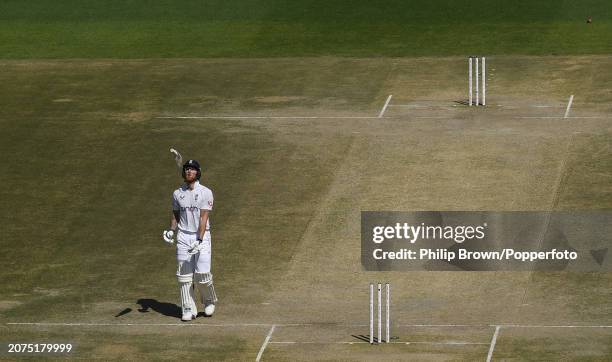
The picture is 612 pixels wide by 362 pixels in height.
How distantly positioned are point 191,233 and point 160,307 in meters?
1.99

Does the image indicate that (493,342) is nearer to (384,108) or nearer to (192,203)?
(192,203)

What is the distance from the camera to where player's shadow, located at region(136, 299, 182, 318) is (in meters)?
27.5

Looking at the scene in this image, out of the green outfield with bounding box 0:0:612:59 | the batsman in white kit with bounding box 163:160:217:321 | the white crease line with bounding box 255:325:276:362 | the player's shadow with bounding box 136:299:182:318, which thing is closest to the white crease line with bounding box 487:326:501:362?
the white crease line with bounding box 255:325:276:362

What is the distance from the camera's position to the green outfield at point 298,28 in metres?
47.2

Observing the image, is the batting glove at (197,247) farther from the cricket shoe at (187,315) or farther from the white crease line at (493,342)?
the white crease line at (493,342)

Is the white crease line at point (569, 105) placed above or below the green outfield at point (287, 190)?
above

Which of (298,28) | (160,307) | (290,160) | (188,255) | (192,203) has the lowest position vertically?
(160,307)

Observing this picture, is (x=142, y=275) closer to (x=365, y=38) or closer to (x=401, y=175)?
(x=401, y=175)

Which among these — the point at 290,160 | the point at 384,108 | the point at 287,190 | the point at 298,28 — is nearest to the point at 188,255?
the point at 287,190

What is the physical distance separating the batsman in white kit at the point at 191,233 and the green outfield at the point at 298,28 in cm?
2053

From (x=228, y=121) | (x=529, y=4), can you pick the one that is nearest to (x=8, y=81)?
(x=228, y=121)

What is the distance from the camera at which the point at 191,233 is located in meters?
26.5

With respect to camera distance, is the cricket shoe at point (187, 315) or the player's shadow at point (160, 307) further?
the player's shadow at point (160, 307)

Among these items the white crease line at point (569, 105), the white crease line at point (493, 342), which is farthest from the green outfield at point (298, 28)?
the white crease line at point (493, 342)
